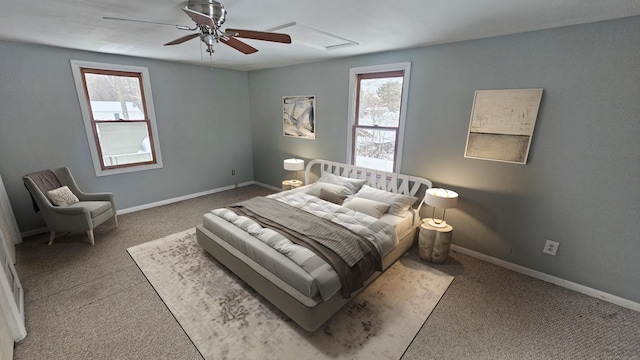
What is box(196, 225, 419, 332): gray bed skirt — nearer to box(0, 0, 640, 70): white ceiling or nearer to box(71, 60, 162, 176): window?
box(0, 0, 640, 70): white ceiling

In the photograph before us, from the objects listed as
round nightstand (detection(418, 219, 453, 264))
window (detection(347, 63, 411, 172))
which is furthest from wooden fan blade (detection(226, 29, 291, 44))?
round nightstand (detection(418, 219, 453, 264))

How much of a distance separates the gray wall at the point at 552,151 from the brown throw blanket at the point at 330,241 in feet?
5.13

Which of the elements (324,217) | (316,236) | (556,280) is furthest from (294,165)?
(556,280)

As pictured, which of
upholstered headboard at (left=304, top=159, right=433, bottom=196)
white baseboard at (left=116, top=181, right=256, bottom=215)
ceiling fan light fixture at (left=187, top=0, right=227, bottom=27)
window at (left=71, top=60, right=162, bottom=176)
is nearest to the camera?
ceiling fan light fixture at (left=187, top=0, right=227, bottom=27)

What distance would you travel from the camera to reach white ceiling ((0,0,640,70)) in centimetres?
188

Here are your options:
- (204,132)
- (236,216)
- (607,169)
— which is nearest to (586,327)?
(607,169)

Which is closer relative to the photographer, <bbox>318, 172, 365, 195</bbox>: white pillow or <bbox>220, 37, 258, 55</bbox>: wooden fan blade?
<bbox>220, 37, 258, 55</bbox>: wooden fan blade

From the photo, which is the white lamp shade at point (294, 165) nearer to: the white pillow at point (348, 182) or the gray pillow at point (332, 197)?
the white pillow at point (348, 182)

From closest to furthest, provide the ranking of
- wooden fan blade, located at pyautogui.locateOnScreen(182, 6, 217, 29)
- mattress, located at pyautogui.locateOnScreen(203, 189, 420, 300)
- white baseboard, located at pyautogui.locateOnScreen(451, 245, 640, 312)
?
wooden fan blade, located at pyautogui.locateOnScreen(182, 6, 217, 29), mattress, located at pyautogui.locateOnScreen(203, 189, 420, 300), white baseboard, located at pyautogui.locateOnScreen(451, 245, 640, 312)

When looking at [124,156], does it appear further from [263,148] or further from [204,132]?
[263,148]

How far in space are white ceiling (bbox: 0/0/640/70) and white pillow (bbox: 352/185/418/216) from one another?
6.09 feet

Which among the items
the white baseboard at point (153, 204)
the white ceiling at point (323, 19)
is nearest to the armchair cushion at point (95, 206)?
the white baseboard at point (153, 204)

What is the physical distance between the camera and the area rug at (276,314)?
1881mm

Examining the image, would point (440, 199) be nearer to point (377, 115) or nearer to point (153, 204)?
point (377, 115)
